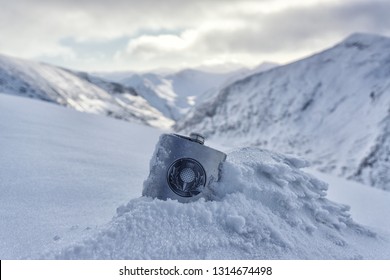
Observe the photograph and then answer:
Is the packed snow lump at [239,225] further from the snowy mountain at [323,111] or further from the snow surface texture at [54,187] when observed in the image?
the snowy mountain at [323,111]

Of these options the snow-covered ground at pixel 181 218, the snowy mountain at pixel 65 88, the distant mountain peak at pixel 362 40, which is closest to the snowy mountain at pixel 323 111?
the distant mountain peak at pixel 362 40

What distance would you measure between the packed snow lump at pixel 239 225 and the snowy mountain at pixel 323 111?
56.5 ft

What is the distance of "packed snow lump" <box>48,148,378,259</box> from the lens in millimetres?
2855

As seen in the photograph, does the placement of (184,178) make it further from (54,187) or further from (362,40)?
(362,40)

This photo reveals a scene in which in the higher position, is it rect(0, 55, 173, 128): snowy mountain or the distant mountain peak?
the distant mountain peak

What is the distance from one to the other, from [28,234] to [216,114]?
46828 millimetres

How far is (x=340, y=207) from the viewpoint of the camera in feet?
15.0

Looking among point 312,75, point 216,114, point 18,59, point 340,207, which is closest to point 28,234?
point 340,207

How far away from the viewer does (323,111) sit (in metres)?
35.2

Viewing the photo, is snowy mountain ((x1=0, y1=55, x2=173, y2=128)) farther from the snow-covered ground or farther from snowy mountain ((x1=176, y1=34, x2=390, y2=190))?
the snow-covered ground

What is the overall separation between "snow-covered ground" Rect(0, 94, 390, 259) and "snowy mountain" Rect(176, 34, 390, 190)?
56.3 ft

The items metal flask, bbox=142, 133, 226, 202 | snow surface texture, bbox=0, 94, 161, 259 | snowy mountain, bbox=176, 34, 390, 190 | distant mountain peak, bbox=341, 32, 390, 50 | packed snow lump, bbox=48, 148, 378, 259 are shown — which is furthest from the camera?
distant mountain peak, bbox=341, 32, 390, 50

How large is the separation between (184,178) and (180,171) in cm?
7

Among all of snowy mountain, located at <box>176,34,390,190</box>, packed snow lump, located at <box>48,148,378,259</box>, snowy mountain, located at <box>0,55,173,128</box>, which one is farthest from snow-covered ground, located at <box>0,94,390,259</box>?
snowy mountain, located at <box>0,55,173,128</box>
